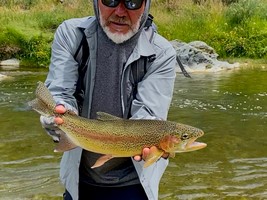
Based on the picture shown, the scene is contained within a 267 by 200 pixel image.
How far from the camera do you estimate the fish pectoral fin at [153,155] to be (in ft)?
8.84

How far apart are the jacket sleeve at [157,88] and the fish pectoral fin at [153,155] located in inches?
10.8

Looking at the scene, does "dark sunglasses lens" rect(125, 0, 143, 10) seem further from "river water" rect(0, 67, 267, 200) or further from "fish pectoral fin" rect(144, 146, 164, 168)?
"river water" rect(0, 67, 267, 200)

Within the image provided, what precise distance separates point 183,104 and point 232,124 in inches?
82.9

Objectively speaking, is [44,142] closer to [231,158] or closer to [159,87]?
[231,158]

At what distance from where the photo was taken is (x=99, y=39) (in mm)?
3121

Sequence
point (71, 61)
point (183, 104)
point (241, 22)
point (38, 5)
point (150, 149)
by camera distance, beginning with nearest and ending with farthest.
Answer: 1. point (150, 149)
2. point (71, 61)
3. point (183, 104)
4. point (241, 22)
5. point (38, 5)

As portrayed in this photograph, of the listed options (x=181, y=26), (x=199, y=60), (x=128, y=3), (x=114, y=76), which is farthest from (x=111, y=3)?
(x=181, y=26)

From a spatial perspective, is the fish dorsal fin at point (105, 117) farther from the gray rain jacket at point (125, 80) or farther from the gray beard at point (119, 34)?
the gray beard at point (119, 34)

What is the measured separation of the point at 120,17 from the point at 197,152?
557 centimetres

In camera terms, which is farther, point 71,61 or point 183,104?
point 183,104

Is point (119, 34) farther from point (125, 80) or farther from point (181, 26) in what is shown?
point (181, 26)

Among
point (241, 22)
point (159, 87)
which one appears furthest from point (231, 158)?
point (241, 22)

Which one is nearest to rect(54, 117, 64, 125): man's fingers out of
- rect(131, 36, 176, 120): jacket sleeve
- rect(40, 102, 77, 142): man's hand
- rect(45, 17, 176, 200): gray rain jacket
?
rect(40, 102, 77, 142): man's hand

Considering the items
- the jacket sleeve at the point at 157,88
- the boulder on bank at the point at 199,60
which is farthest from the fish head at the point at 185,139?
the boulder on bank at the point at 199,60
